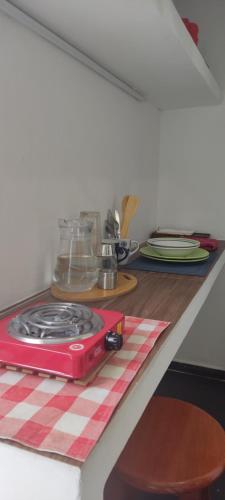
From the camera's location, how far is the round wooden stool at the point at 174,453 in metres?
0.82

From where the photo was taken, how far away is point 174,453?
0.90 m

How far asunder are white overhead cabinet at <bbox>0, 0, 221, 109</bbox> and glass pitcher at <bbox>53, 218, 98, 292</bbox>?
0.47 m

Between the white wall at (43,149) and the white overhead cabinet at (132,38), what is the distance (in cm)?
6

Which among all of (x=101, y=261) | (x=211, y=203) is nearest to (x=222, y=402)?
(x=211, y=203)

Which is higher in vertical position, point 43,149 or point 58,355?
point 43,149

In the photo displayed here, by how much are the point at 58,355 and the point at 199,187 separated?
1536mm

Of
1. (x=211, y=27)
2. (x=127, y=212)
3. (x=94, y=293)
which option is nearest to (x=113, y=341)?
(x=94, y=293)

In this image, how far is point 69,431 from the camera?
454 mm

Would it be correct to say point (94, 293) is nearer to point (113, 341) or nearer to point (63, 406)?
point (113, 341)

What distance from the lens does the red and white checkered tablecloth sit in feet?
1.43

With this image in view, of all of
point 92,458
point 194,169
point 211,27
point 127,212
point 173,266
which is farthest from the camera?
point 194,169

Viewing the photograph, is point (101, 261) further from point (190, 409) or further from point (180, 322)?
point (190, 409)

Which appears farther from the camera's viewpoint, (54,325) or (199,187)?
(199,187)

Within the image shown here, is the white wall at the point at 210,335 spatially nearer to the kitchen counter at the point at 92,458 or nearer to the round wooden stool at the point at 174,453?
the round wooden stool at the point at 174,453
